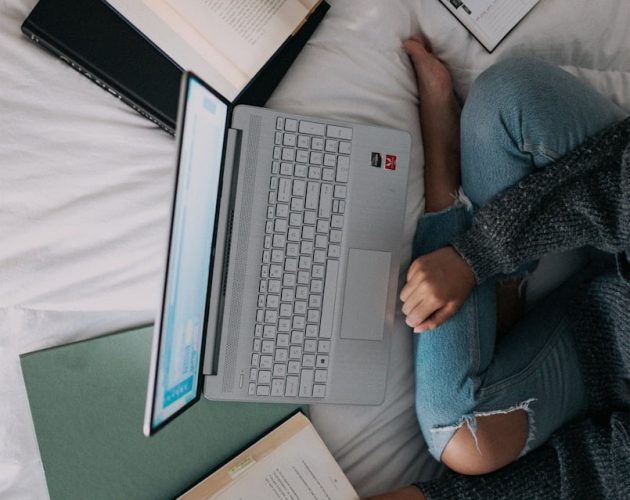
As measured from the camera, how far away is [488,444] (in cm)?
100

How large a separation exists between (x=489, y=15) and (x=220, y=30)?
1.40ft

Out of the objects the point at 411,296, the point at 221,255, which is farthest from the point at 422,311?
the point at 221,255

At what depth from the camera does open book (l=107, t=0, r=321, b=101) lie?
0.92 metres

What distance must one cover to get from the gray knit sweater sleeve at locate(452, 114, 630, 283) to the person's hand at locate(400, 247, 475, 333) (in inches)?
0.8

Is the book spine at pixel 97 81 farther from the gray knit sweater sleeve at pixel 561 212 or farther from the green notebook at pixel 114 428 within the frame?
the gray knit sweater sleeve at pixel 561 212

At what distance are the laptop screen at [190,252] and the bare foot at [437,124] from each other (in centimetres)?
37

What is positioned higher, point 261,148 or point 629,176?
point 629,176

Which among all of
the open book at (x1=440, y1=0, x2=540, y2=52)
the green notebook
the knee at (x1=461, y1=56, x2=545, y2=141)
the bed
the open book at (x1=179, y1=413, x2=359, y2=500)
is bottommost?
the green notebook

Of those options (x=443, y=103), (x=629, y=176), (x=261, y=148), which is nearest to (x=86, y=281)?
(x=261, y=148)

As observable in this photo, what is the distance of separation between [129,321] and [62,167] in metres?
0.25

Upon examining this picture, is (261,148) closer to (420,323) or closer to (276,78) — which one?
(276,78)

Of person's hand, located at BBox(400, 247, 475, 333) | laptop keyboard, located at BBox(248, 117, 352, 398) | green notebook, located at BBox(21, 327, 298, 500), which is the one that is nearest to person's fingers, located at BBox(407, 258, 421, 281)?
person's hand, located at BBox(400, 247, 475, 333)

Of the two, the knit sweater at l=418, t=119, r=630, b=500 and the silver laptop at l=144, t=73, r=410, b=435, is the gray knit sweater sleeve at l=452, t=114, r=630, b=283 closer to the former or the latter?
the knit sweater at l=418, t=119, r=630, b=500

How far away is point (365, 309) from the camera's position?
A: 97 centimetres
